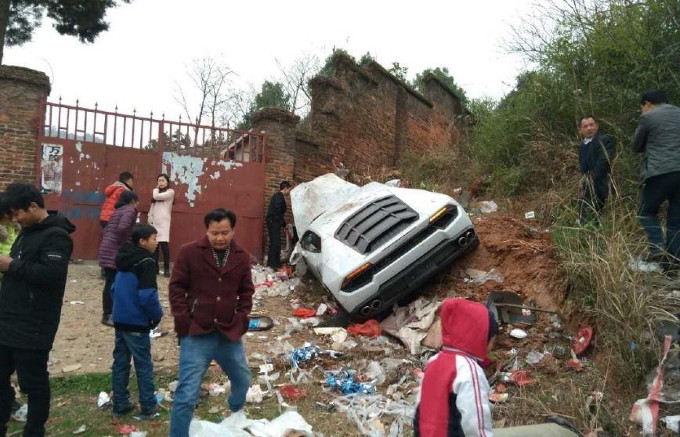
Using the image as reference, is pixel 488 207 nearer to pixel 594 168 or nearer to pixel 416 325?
pixel 594 168

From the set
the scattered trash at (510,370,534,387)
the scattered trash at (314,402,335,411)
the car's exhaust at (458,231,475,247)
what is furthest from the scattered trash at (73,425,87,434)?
the car's exhaust at (458,231,475,247)

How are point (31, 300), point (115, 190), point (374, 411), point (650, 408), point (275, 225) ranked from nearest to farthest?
point (31, 300), point (650, 408), point (374, 411), point (115, 190), point (275, 225)

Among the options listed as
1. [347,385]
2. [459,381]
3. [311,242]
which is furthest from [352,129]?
[459,381]

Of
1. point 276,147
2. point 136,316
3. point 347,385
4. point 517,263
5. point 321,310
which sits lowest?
point 347,385

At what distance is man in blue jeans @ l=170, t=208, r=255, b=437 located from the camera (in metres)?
3.32

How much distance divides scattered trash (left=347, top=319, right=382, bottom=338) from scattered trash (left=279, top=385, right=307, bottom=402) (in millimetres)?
1440

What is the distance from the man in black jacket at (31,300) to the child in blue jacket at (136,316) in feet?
2.20

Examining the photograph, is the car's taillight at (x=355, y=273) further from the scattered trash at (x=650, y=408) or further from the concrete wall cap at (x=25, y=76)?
the concrete wall cap at (x=25, y=76)

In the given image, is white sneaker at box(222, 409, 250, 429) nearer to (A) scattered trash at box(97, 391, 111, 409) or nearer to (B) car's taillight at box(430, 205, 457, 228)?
(A) scattered trash at box(97, 391, 111, 409)

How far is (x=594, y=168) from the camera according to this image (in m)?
6.29

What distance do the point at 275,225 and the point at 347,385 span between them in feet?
18.2

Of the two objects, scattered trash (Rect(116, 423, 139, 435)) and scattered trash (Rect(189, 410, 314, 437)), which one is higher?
scattered trash (Rect(189, 410, 314, 437))

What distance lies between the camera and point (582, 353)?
4781 mm

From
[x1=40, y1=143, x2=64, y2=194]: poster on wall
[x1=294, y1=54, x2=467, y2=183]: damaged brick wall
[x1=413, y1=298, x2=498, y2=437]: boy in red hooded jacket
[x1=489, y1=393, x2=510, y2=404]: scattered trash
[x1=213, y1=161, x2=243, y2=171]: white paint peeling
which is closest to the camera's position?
[x1=413, y1=298, x2=498, y2=437]: boy in red hooded jacket
